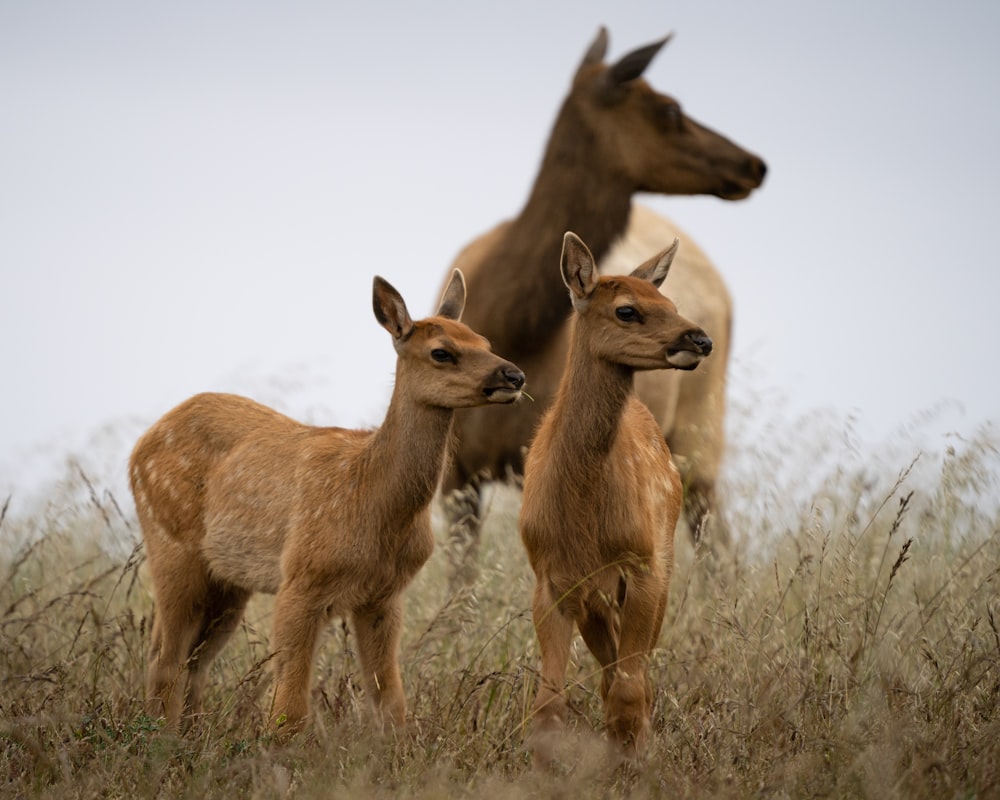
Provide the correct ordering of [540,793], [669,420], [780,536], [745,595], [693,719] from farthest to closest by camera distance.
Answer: [669,420] < [780,536] < [745,595] < [693,719] < [540,793]

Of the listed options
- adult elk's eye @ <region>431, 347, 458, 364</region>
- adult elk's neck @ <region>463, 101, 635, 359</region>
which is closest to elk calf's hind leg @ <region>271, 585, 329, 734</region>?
adult elk's eye @ <region>431, 347, 458, 364</region>

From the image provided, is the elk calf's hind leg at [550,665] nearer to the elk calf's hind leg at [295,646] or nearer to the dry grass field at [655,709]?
the dry grass field at [655,709]

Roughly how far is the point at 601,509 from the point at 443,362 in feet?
2.80

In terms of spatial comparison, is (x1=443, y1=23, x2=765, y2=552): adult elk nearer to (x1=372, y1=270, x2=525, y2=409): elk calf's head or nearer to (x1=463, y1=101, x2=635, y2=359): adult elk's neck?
(x1=463, y1=101, x2=635, y2=359): adult elk's neck

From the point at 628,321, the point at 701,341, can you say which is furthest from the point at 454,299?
the point at 701,341

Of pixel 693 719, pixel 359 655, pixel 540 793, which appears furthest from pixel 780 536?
pixel 540 793

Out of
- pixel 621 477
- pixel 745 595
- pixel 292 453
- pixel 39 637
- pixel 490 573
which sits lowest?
pixel 39 637

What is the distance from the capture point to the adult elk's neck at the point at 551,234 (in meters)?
8.70

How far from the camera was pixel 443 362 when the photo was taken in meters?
5.36

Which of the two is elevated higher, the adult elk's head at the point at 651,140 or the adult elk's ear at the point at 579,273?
the adult elk's head at the point at 651,140

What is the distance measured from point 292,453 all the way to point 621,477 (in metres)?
1.63

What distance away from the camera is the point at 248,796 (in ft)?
14.9

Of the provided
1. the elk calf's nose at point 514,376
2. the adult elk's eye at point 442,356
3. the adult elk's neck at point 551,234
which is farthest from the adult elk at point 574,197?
the elk calf's nose at point 514,376

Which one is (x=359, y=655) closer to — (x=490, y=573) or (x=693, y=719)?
(x=693, y=719)
